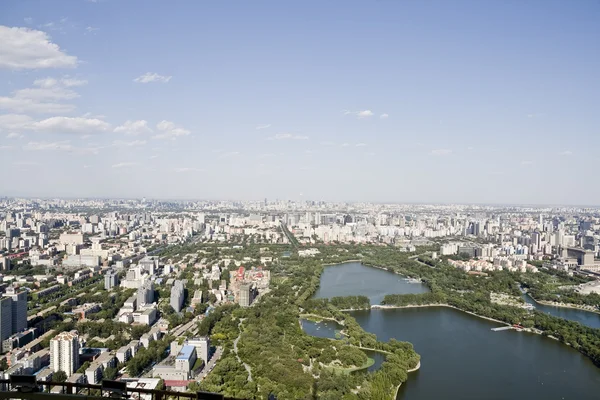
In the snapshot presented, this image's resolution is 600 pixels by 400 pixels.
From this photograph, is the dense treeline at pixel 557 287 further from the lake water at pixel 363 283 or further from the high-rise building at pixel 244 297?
the high-rise building at pixel 244 297

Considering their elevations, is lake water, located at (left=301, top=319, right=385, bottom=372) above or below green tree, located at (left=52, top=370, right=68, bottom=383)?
below

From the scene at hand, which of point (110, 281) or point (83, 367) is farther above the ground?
point (110, 281)

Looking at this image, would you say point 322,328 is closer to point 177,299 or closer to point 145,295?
point 177,299

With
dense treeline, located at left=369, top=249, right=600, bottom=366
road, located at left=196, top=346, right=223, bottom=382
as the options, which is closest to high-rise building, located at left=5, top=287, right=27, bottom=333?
road, located at left=196, top=346, right=223, bottom=382

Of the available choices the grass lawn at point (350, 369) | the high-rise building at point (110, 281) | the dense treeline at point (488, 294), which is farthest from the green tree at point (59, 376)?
the dense treeline at point (488, 294)

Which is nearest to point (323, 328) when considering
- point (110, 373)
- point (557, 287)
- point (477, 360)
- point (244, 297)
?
point (244, 297)

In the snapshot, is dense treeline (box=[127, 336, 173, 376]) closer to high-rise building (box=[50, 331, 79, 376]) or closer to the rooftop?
the rooftop
